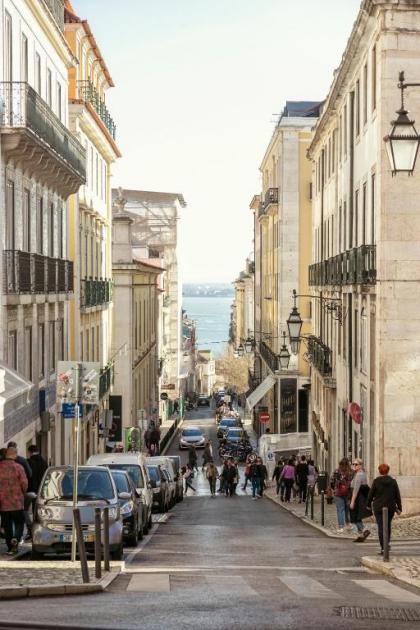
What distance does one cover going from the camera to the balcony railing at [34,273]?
1013 inches

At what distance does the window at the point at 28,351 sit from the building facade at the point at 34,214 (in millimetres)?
23

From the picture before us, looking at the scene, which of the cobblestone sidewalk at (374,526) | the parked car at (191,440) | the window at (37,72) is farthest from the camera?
the parked car at (191,440)

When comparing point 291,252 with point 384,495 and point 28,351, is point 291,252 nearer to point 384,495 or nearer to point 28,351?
point 28,351

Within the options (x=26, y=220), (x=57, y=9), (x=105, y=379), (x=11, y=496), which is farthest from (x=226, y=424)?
(x=11, y=496)

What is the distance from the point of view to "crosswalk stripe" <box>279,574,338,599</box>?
13062 mm

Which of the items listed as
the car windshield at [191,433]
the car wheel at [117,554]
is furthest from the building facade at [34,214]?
the car windshield at [191,433]

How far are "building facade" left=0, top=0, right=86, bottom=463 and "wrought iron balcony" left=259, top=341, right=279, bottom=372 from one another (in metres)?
26.1

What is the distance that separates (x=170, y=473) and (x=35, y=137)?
13.1 meters

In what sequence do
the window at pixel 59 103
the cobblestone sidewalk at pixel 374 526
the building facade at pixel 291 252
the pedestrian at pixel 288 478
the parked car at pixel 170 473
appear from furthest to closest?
the building facade at pixel 291 252
the pedestrian at pixel 288 478
the window at pixel 59 103
the parked car at pixel 170 473
the cobblestone sidewalk at pixel 374 526

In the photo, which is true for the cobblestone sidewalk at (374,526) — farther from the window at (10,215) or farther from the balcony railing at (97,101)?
the balcony railing at (97,101)

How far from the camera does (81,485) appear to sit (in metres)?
18.8

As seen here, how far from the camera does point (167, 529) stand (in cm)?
2516

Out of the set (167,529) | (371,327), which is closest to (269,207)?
(371,327)

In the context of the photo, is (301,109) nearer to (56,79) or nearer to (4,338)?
(56,79)
